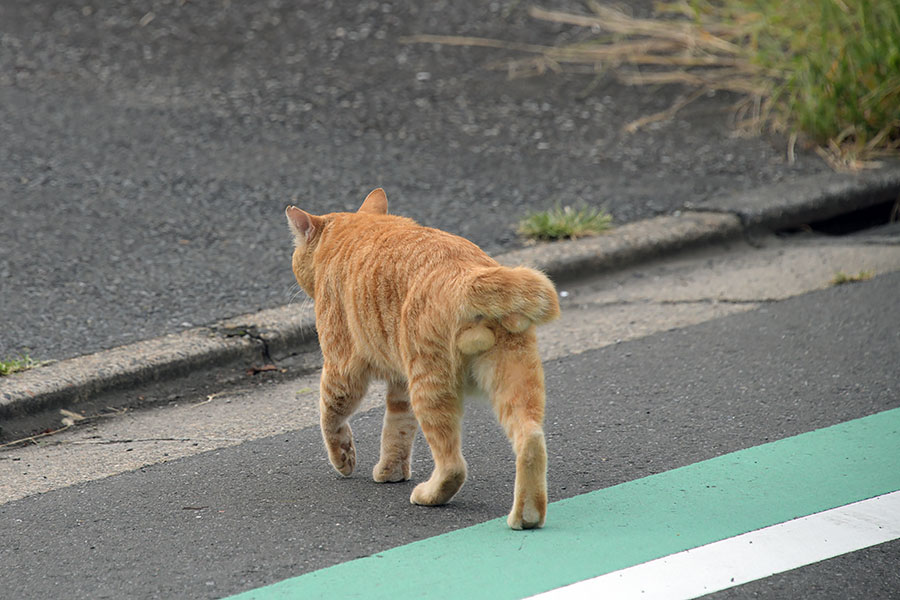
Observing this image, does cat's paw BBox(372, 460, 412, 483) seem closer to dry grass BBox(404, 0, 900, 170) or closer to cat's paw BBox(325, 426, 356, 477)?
cat's paw BBox(325, 426, 356, 477)

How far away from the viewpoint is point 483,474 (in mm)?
3471

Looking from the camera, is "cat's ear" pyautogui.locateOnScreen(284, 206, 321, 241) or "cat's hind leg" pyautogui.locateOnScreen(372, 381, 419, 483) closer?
"cat's hind leg" pyautogui.locateOnScreen(372, 381, 419, 483)

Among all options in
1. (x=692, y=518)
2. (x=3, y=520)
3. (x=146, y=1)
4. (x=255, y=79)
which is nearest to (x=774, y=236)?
(x=692, y=518)

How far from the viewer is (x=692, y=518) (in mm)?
3061

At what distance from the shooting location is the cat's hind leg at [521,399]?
9.36 feet

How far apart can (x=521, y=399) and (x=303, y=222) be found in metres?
1.20

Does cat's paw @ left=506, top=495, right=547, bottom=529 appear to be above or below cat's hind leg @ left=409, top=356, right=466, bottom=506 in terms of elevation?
below

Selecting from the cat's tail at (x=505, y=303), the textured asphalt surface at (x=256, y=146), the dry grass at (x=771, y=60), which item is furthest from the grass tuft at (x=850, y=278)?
the cat's tail at (x=505, y=303)

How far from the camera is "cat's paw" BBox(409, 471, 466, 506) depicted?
10.1 feet

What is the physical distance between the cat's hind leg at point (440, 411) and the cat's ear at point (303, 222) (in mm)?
879

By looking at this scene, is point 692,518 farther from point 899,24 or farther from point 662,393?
point 899,24

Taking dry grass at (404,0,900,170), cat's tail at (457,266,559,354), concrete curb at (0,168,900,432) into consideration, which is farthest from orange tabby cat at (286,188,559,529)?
dry grass at (404,0,900,170)

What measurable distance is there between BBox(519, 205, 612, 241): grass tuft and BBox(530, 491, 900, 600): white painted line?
9.16 feet

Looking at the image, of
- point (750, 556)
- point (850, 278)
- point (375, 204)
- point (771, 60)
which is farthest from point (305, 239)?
point (771, 60)
